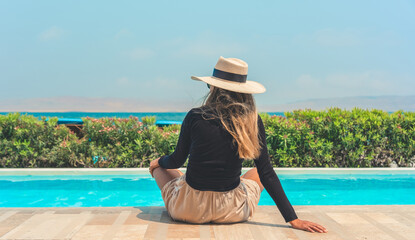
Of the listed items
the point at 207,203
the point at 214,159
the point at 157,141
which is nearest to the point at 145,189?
the point at 157,141

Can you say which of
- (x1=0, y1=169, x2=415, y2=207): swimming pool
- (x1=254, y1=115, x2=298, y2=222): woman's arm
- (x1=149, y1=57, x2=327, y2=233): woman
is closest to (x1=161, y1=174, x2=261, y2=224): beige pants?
(x1=149, y1=57, x2=327, y2=233): woman

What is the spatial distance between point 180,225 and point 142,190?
372 centimetres

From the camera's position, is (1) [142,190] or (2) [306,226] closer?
(2) [306,226]

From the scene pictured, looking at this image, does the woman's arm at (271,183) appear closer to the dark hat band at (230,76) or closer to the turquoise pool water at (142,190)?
the dark hat band at (230,76)

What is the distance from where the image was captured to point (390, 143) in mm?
8617

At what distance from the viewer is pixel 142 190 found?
691 cm

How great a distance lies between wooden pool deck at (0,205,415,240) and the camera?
3.12 m

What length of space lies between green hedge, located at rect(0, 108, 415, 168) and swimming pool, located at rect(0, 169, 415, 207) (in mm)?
626

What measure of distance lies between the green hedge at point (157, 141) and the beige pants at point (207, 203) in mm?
4486

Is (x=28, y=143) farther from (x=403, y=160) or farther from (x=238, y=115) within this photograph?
(x=403, y=160)

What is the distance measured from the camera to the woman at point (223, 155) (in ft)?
9.83

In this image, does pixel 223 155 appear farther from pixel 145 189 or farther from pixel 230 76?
pixel 145 189

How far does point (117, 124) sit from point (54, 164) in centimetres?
162

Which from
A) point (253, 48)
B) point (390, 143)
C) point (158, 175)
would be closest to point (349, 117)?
point (390, 143)
